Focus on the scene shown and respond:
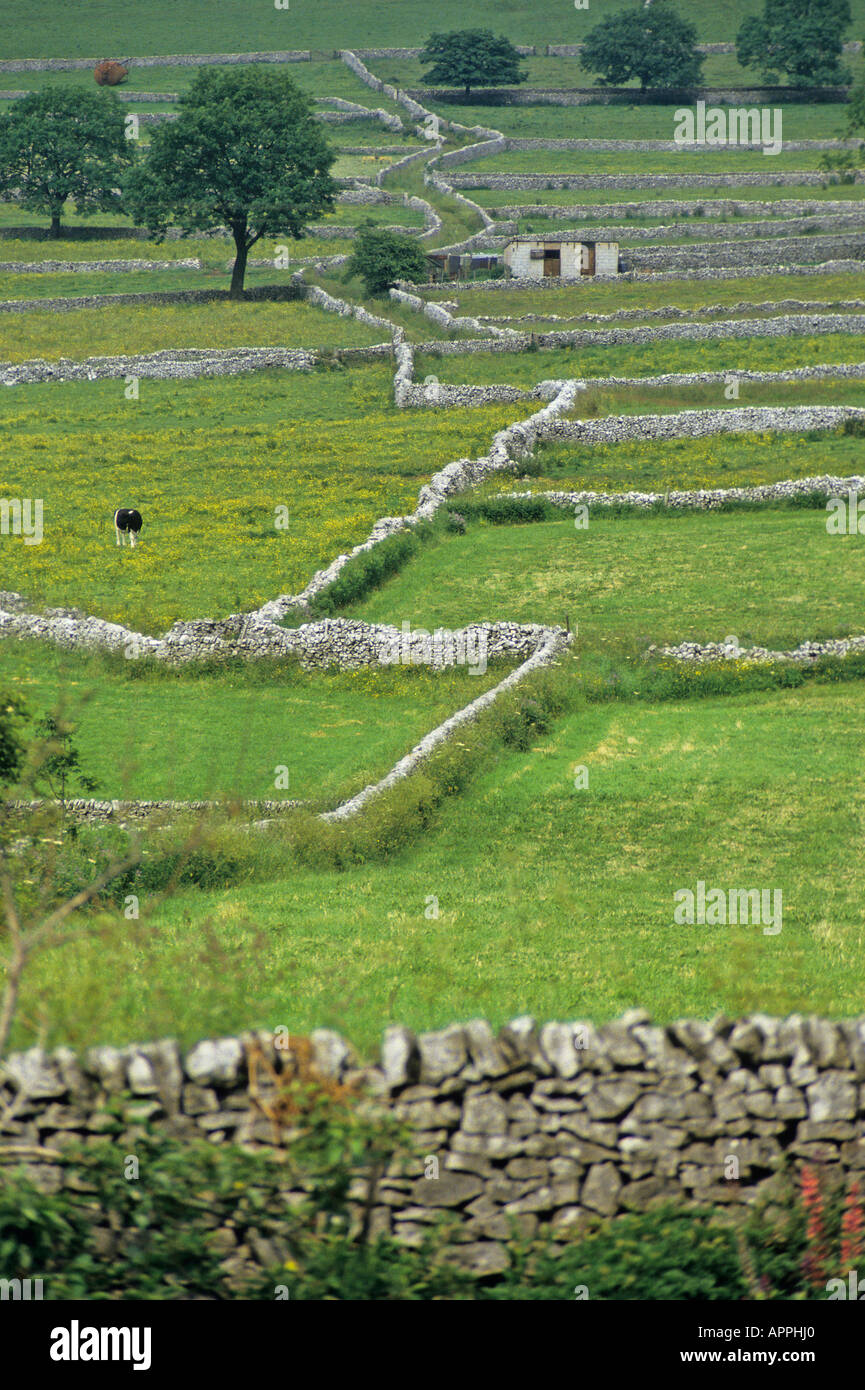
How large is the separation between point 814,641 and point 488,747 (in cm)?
840

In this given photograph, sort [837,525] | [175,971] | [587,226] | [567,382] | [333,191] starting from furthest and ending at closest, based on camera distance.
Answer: [587,226], [333,191], [567,382], [837,525], [175,971]

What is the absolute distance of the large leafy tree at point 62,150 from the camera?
98.3m

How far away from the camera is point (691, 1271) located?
10531 mm

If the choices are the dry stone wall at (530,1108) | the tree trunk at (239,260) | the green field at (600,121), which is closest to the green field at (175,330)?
the tree trunk at (239,260)

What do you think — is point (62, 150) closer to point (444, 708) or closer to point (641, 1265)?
point (444, 708)

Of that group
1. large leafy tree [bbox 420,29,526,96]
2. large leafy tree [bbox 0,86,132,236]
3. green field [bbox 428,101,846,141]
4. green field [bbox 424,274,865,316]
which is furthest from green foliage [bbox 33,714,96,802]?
large leafy tree [bbox 420,29,526,96]

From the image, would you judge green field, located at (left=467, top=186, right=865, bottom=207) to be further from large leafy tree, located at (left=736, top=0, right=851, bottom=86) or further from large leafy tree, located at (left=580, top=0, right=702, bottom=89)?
large leafy tree, located at (left=580, top=0, right=702, bottom=89)

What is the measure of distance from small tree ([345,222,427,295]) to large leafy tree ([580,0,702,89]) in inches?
3074

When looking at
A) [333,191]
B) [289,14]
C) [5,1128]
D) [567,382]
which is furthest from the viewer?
[289,14]

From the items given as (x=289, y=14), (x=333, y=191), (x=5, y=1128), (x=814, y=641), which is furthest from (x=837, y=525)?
(x=289, y=14)

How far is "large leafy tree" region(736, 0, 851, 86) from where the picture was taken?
5591 inches

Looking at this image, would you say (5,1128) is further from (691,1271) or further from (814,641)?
(814,641)

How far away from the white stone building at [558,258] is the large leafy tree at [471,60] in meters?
70.8

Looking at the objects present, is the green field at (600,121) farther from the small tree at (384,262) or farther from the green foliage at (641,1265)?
the green foliage at (641,1265)
